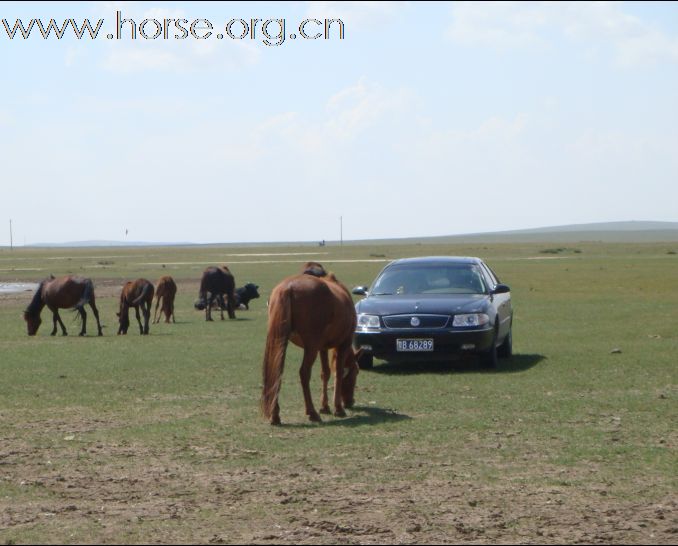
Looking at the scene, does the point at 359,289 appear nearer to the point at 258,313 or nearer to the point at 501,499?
the point at 501,499

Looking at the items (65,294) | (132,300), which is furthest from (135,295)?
(65,294)

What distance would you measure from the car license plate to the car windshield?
1692mm

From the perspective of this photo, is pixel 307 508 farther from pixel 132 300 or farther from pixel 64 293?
pixel 64 293

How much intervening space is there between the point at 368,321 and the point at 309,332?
14.4 ft

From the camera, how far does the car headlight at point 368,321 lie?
1591 centimetres

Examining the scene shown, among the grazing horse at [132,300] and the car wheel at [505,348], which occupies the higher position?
the grazing horse at [132,300]

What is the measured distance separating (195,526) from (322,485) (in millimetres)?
1434

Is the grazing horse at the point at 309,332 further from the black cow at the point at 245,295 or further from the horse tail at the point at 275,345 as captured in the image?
the black cow at the point at 245,295

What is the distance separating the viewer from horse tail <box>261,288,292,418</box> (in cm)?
1117

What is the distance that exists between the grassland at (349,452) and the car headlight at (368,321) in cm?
66

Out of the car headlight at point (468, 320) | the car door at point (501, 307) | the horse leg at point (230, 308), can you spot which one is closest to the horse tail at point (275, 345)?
the car headlight at point (468, 320)

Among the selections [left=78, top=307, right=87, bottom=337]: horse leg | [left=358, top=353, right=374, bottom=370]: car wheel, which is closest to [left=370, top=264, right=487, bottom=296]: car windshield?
[left=358, top=353, right=374, bottom=370]: car wheel

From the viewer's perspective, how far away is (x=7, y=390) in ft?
47.2

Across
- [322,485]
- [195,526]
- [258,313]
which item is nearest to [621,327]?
[258,313]
